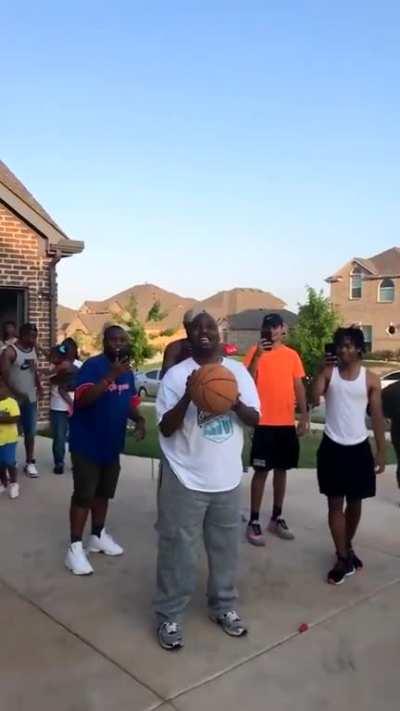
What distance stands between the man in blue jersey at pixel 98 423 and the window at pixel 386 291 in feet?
112

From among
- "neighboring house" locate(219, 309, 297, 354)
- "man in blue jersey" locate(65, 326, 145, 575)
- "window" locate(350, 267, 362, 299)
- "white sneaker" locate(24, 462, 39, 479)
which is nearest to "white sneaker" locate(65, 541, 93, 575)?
"man in blue jersey" locate(65, 326, 145, 575)

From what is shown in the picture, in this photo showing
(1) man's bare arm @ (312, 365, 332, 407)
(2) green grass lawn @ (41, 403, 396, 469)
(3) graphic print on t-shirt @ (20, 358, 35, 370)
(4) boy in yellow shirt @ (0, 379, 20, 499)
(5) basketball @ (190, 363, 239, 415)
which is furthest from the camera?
(2) green grass lawn @ (41, 403, 396, 469)

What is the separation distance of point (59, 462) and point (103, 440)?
2.98 metres

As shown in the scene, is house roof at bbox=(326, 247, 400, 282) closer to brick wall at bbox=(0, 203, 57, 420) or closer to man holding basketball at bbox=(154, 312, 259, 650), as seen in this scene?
brick wall at bbox=(0, 203, 57, 420)

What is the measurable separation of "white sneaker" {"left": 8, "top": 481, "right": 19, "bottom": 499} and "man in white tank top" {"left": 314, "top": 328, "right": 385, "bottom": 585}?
308cm

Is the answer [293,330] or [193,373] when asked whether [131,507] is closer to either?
[193,373]

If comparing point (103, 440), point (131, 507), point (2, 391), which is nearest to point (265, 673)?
point (103, 440)

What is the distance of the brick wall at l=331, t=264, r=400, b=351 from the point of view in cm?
3603

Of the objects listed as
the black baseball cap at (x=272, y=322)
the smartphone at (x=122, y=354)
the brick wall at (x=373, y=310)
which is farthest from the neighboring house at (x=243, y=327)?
the smartphone at (x=122, y=354)

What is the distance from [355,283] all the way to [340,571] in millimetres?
35325

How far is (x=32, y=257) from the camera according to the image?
9.53 m

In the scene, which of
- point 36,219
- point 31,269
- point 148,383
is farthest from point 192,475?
point 148,383

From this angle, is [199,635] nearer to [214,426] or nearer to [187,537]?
[187,537]

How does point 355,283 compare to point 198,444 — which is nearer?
point 198,444
